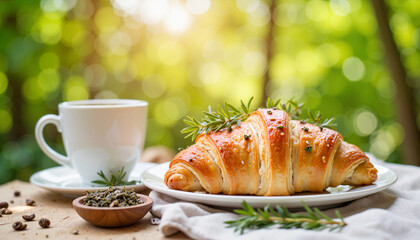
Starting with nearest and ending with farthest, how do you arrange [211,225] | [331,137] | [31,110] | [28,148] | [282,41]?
[211,225], [331,137], [28,148], [31,110], [282,41]

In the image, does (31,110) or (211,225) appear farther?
(31,110)

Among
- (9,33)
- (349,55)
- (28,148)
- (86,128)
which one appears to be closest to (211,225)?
(86,128)

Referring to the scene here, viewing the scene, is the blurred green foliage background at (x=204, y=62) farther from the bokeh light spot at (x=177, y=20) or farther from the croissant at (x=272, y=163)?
the croissant at (x=272, y=163)

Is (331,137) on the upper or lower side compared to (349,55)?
lower

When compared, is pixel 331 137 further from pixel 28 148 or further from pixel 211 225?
pixel 28 148

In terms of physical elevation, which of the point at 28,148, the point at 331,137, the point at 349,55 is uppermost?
the point at 349,55

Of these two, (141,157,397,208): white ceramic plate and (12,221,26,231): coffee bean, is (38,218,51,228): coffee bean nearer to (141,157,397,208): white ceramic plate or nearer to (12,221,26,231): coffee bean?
(12,221,26,231): coffee bean

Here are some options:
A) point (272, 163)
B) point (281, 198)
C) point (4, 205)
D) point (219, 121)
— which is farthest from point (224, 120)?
point (4, 205)
